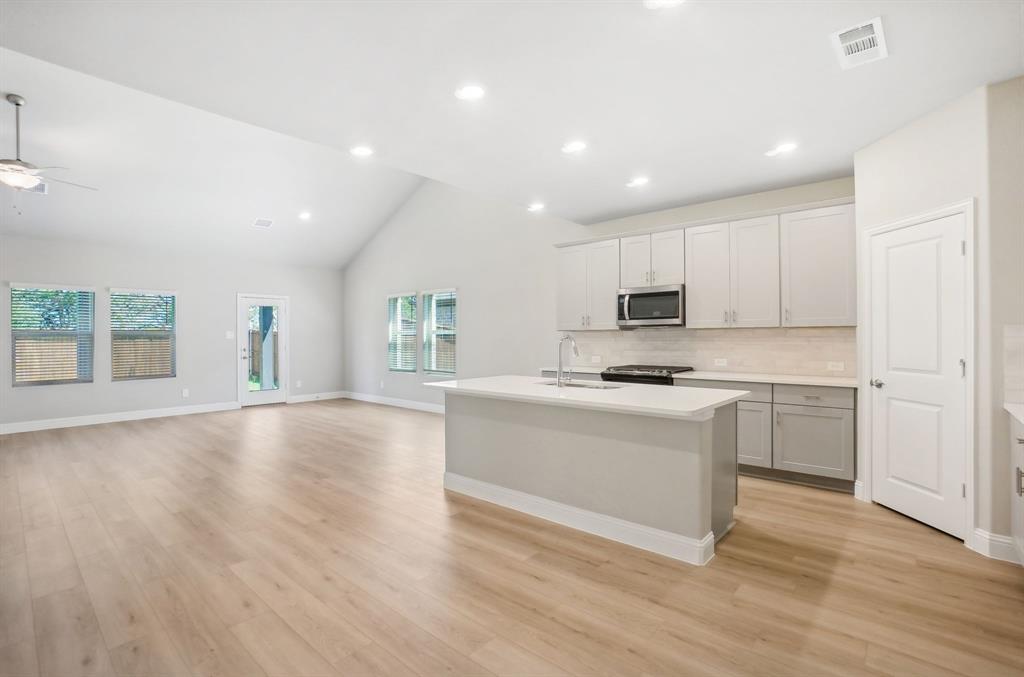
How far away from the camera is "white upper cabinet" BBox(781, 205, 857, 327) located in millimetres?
4105

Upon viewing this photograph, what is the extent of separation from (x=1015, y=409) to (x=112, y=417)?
10045 millimetres

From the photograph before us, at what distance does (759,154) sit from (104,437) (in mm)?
8102

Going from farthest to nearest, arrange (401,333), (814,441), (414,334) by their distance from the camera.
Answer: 1. (401,333)
2. (414,334)
3. (814,441)

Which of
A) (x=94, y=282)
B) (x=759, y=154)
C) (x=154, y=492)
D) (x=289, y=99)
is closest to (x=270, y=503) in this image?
(x=154, y=492)

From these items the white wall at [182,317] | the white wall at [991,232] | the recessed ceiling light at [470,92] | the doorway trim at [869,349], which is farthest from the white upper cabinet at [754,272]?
the white wall at [182,317]

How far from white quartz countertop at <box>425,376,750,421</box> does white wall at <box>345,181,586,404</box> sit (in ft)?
9.48

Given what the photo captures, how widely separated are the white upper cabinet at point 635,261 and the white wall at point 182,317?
22.3 feet

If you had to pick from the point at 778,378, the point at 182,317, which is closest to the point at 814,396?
the point at 778,378

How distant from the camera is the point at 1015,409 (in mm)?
2621

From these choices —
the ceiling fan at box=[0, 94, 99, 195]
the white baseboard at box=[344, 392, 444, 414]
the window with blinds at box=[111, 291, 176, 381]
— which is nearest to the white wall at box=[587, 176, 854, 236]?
the white baseboard at box=[344, 392, 444, 414]

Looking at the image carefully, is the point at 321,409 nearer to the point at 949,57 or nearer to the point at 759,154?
the point at 759,154

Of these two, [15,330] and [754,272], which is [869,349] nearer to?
[754,272]

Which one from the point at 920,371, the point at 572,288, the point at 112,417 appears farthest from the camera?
the point at 112,417

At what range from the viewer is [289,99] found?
117 inches
